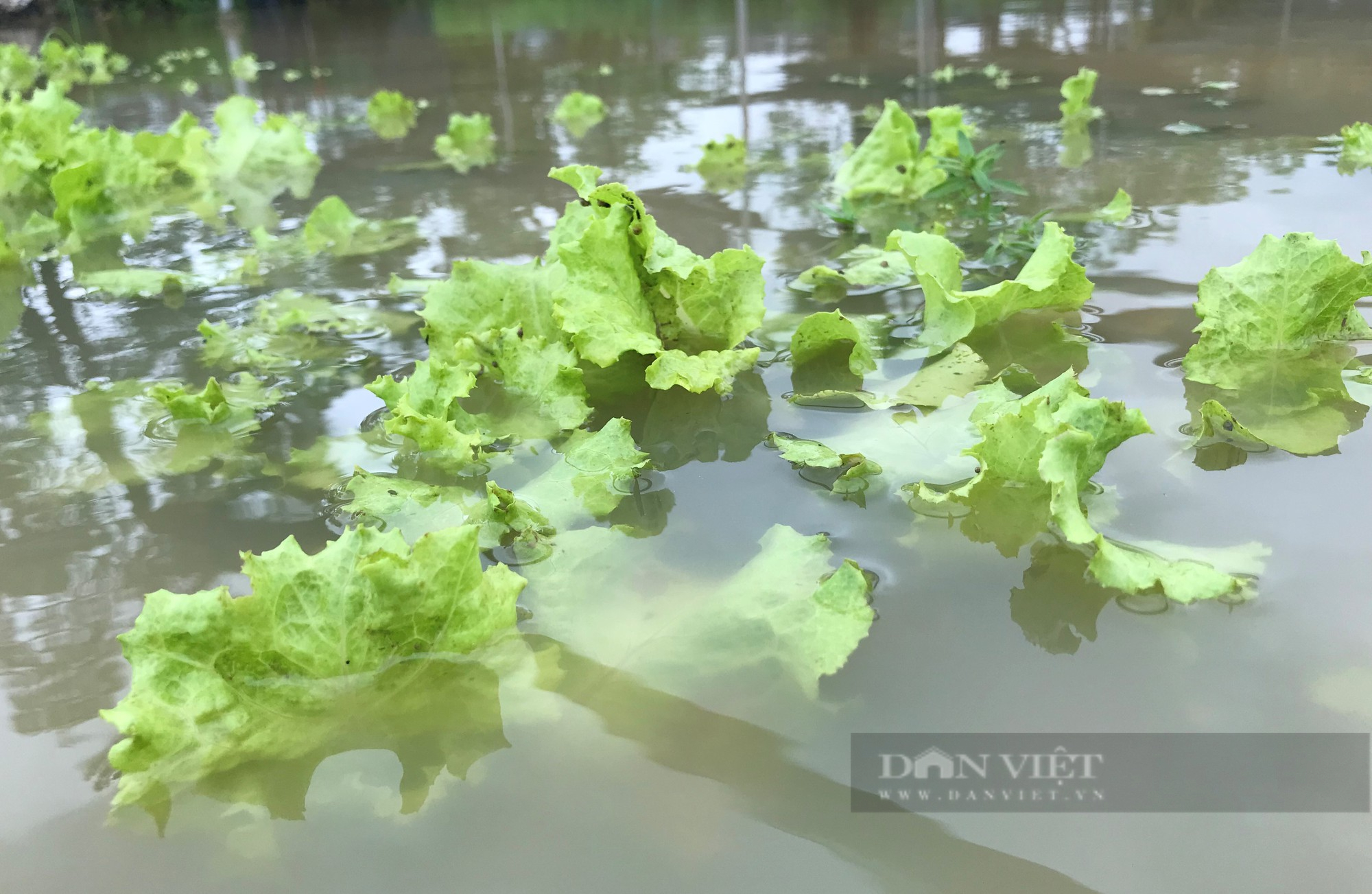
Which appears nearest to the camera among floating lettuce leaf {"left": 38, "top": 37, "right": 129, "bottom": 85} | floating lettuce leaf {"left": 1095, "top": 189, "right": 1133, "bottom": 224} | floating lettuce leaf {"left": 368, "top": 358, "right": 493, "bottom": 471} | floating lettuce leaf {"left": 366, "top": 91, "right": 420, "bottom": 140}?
floating lettuce leaf {"left": 368, "top": 358, "right": 493, "bottom": 471}

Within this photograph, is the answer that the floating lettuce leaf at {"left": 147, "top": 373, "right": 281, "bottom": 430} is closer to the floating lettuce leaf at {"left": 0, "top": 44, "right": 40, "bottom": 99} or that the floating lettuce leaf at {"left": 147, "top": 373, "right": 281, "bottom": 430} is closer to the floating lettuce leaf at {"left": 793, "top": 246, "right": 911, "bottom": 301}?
the floating lettuce leaf at {"left": 793, "top": 246, "right": 911, "bottom": 301}

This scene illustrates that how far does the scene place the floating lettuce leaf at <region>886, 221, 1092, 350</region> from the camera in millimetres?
1407

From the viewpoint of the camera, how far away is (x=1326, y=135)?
8.18 feet

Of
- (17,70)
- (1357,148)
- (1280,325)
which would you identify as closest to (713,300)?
(1280,325)

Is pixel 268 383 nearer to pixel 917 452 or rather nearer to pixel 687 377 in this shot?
pixel 687 377

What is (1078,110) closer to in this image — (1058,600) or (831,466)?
(831,466)

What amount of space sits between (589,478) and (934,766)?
57 cm

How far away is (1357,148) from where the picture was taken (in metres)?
2.25

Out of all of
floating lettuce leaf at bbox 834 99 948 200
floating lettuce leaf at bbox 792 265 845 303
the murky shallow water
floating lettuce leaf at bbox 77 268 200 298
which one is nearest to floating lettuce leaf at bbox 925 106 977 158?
floating lettuce leaf at bbox 834 99 948 200

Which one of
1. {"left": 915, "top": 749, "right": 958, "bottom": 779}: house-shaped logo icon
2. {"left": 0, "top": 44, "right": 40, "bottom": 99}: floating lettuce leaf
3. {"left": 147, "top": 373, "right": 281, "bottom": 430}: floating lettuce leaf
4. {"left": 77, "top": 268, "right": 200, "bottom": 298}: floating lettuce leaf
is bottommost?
{"left": 915, "top": 749, "right": 958, "bottom": 779}: house-shaped logo icon

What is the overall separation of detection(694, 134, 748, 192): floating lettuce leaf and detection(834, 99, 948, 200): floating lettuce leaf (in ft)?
1.14

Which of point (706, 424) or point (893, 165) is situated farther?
point (893, 165)

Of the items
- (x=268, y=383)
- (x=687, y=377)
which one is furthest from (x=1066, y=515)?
(x=268, y=383)

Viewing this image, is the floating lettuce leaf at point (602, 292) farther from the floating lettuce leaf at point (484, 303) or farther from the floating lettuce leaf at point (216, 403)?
the floating lettuce leaf at point (216, 403)
